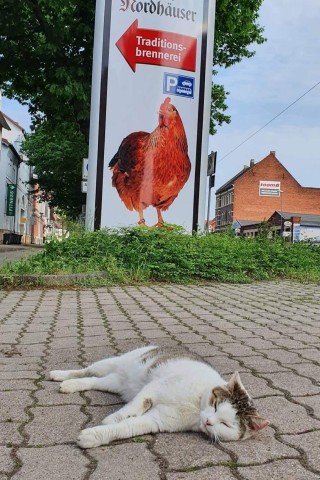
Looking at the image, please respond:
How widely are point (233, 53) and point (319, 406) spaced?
902 inches

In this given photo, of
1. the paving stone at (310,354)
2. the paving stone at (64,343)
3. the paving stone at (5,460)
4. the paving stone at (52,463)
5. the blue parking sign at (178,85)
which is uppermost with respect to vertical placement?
the blue parking sign at (178,85)

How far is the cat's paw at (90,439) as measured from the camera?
2344 mm

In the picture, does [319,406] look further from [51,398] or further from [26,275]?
[26,275]

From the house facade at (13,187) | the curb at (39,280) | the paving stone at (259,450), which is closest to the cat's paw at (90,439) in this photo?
the paving stone at (259,450)

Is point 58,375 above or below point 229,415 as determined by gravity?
below

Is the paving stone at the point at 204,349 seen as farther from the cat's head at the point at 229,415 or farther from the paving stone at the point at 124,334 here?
the cat's head at the point at 229,415

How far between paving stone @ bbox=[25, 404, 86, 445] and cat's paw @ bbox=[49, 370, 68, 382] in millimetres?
494

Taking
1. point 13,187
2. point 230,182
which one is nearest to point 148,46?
point 13,187

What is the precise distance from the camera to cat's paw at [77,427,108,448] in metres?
2.34

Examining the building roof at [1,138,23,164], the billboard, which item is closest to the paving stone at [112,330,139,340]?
the billboard

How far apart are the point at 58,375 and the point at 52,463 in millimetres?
1223

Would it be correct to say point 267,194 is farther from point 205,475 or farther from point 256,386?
point 205,475

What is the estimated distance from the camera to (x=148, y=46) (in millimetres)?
11773

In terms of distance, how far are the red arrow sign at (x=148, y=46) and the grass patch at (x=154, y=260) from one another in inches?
154
